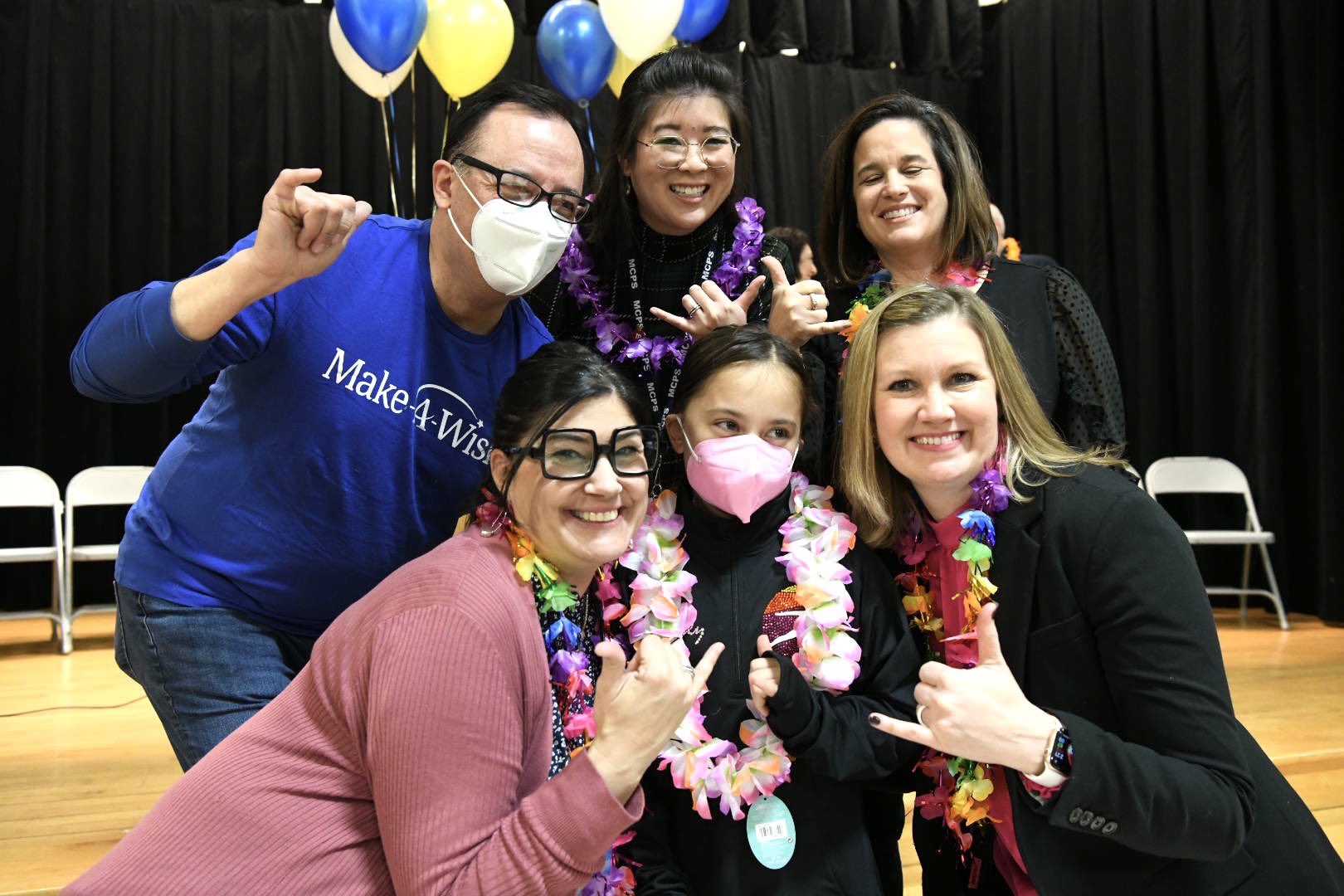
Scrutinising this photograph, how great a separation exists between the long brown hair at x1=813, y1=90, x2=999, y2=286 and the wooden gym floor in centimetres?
164

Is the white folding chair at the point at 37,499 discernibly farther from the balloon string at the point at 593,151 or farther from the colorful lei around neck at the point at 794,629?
the colorful lei around neck at the point at 794,629

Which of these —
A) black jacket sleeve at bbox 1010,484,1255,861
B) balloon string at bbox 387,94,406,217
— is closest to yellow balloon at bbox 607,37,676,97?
balloon string at bbox 387,94,406,217

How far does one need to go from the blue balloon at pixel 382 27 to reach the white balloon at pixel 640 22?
0.79 metres

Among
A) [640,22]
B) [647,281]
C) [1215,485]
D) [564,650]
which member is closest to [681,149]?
[647,281]

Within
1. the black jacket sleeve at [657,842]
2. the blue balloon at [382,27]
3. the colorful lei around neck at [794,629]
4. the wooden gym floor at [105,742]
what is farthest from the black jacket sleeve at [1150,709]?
the blue balloon at [382,27]

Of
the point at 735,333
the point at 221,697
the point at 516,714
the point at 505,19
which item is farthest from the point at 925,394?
the point at 505,19

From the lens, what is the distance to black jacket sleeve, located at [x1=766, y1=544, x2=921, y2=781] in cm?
171

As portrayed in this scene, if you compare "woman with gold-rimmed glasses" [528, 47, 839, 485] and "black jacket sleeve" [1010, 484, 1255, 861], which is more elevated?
"woman with gold-rimmed glasses" [528, 47, 839, 485]

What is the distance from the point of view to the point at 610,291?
2.46 m

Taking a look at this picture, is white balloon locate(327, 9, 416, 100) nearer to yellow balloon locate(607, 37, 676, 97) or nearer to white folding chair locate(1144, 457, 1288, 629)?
yellow balloon locate(607, 37, 676, 97)

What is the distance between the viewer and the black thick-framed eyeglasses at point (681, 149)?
2.33 m

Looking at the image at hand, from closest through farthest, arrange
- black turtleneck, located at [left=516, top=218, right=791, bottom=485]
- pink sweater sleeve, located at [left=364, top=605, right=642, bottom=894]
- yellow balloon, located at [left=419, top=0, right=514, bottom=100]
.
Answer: pink sweater sleeve, located at [left=364, top=605, right=642, bottom=894], black turtleneck, located at [left=516, top=218, right=791, bottom=485], yellow balloon, located at [left=419, top=0, right=514, bottom=100]

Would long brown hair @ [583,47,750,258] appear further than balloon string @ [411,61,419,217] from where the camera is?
No

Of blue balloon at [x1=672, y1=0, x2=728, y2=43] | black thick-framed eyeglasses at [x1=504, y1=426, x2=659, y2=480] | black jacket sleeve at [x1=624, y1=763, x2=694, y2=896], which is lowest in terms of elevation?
black jacket sleeve at [x1=624, y1=763, x2=694, y2=896]
